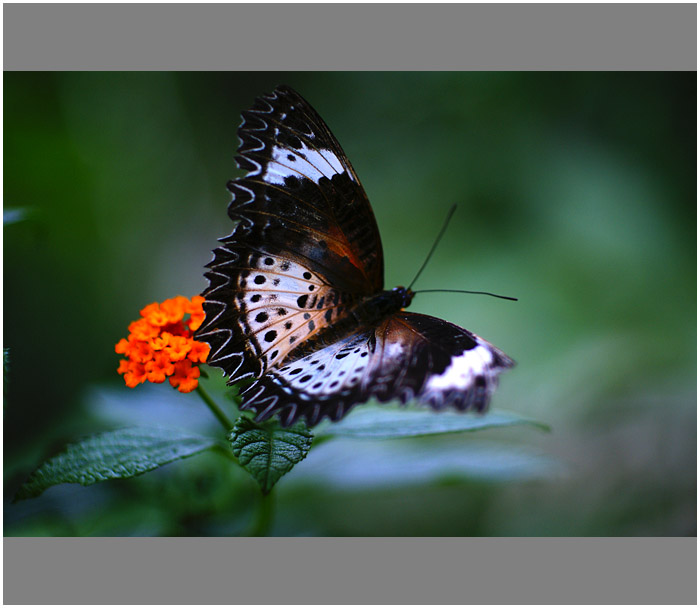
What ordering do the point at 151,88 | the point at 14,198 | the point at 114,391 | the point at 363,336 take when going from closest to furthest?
the point at 363,336
the point at 114,391
the point at 14,198
the point at 151,88

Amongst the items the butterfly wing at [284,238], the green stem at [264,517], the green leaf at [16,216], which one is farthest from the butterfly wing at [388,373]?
the green leaf at [16,216]

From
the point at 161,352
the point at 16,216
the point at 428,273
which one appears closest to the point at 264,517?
the point at 161,352

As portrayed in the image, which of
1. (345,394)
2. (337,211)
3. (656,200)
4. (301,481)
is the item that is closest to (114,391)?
(301,481)

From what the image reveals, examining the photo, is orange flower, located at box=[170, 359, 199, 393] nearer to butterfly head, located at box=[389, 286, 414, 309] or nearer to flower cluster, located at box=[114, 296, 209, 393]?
flower cluster, located at box=[114, 296, 209, 393]

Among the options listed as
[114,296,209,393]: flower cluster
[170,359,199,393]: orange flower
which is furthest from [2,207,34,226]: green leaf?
[170,359,199,393]: orange flower

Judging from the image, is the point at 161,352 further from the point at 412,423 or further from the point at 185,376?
the point at 412,423

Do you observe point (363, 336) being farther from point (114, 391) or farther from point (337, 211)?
point (114, 391)

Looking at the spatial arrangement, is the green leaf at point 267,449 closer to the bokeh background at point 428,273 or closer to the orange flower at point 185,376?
the orange flower at point 185,376
